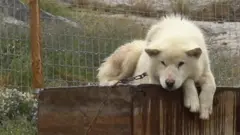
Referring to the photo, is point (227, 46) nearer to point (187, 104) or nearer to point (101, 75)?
point (101, 75)

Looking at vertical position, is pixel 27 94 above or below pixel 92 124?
below

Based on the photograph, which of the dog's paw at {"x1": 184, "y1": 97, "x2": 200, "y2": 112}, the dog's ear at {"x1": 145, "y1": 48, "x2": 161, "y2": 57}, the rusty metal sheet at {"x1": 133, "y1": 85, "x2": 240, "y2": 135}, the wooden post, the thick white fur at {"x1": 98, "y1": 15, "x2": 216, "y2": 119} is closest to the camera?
the rusty metal sheet at {"x1": 133, "y1": 85, "x2": 240, "y2": 135}

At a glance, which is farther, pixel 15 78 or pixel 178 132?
pixel 15 78

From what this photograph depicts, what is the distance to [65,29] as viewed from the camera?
800cm

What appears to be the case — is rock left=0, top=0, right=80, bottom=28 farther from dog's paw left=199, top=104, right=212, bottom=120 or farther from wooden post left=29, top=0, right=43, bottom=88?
dog's paw left=199, top=104, right=212, bottom=120

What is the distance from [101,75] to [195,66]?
1.72 metres

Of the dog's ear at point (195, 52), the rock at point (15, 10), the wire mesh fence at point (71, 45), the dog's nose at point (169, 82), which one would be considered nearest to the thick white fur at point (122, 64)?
the dog's ear at point (195, 52)

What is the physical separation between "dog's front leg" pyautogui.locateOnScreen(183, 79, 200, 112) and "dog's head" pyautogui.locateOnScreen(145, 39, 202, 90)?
0.17 m

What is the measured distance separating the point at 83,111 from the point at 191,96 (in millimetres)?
611

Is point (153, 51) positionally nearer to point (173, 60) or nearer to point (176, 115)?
point (173, 60)

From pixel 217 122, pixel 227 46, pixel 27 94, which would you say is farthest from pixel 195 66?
pixel 227 46

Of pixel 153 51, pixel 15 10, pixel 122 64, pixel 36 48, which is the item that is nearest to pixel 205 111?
pixel 153 51

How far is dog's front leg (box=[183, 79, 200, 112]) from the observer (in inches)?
132

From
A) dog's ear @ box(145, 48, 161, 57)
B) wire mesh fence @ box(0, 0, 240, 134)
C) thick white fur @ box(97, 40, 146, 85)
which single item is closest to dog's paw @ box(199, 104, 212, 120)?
dog's ear @ box(145, 48, 161, 57)
